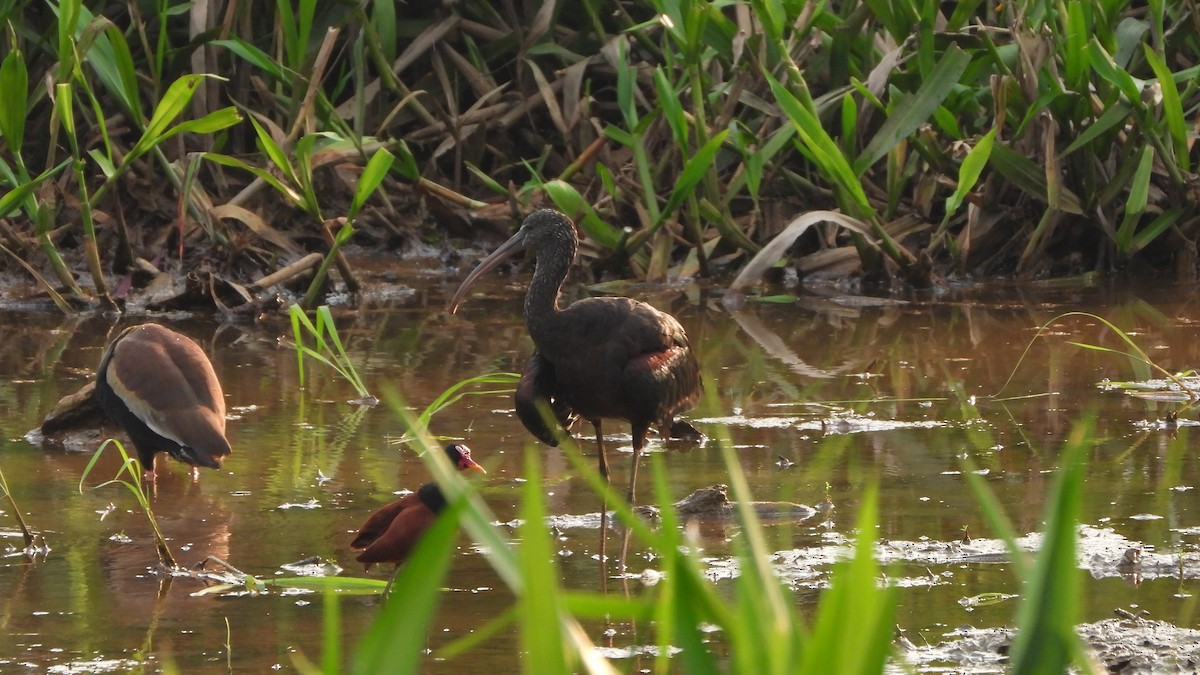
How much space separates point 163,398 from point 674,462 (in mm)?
1679

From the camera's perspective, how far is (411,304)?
8.96m

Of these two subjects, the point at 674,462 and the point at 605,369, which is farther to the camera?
the point at 674,462

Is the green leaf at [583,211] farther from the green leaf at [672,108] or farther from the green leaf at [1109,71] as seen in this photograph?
the green leaf at [1109,71]

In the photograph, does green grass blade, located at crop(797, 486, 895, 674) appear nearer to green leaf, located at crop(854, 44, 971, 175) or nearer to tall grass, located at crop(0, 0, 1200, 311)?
tall grass, located at crop(0, 0, 1200, 311)

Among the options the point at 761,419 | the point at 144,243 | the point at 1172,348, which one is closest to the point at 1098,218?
the point at 1172,348

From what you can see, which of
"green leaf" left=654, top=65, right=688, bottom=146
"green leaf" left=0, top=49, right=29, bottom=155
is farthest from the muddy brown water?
"green leaf" left=0, top=49, right=29, bottom=155

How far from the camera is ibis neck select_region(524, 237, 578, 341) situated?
559 cm

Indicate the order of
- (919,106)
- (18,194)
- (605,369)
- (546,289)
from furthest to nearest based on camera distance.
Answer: (919,106) < (18,194) < (546,289) < (605,369)

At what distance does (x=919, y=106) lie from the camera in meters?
8.53

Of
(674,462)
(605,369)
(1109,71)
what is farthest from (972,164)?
(605,369)

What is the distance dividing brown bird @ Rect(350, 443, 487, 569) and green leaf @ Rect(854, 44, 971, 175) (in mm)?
4619

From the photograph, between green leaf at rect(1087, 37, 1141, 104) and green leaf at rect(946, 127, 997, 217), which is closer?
green leaf at rect(946, 127, 997, 217)

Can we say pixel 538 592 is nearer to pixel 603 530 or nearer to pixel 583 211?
pixel 603 530

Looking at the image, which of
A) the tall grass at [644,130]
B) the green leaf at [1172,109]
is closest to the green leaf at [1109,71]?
the tall grass at [644,130]
